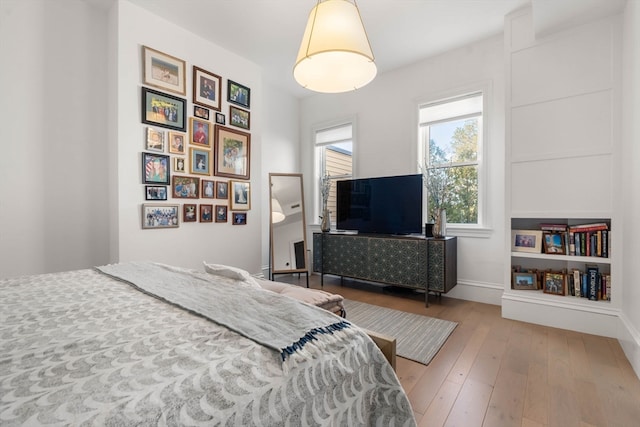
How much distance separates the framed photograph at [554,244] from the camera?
2.62 meters

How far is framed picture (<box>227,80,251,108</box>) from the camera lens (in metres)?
3.61

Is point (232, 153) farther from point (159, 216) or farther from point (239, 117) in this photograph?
point (159, 216)

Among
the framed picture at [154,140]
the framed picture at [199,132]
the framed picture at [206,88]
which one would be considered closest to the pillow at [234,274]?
the framed picture at [154,140]

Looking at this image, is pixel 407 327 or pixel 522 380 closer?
pixel 522 380

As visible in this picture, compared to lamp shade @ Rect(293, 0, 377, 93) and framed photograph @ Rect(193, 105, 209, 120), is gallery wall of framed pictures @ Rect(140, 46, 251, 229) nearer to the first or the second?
framed photograph @ Rect(193, 105, 209, 120)

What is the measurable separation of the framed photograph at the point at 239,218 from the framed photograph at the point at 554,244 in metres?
3.31

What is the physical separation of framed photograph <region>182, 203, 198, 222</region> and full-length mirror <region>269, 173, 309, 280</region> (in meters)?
1.19

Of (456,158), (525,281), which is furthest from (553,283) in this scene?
(456,158)

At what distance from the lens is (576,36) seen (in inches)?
98.8

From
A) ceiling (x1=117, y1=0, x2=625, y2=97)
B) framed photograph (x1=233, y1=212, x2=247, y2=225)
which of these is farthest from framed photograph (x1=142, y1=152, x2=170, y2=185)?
ceiling (x1=117, y1=0, x2=625, y2=97)

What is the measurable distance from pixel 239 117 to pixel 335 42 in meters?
2.46

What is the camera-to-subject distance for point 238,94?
3701 millimetres

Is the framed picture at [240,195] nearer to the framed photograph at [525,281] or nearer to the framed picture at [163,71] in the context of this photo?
the framed picture at [163,71]

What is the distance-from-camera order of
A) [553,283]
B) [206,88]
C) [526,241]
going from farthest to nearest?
[206,88] < [526,241] < [553,283]
